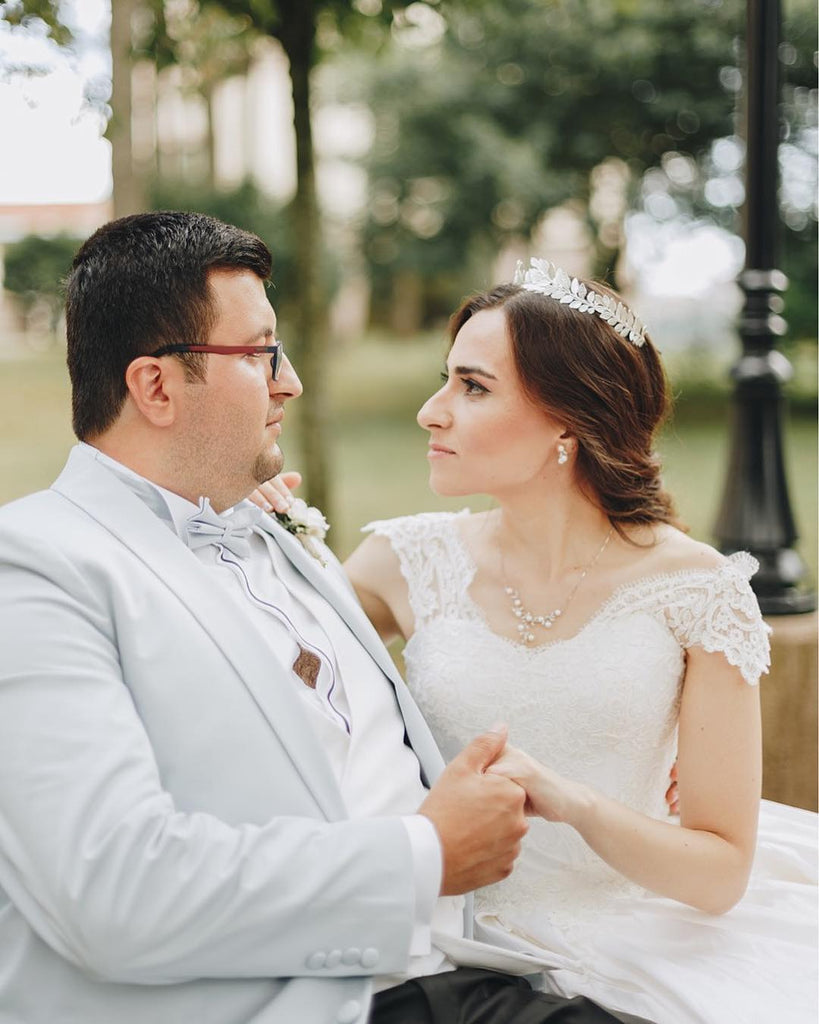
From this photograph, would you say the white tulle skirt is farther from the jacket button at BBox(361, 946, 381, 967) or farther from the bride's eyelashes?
the bride's eyelashes

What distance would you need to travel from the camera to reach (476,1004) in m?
2.19

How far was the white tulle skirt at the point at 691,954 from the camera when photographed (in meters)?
2.39

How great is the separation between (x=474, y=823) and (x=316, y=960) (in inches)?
13.8

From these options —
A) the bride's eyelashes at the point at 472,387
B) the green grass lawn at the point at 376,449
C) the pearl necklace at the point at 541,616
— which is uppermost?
the bride's eyelashes at the point at 472,387

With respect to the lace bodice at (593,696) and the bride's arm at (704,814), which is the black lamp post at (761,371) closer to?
the lace bodice at (593,696)

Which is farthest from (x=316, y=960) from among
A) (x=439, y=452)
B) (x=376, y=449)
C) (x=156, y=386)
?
(x=376, y=449)

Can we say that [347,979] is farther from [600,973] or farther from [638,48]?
[638,48]

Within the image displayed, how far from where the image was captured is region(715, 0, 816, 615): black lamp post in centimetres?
455

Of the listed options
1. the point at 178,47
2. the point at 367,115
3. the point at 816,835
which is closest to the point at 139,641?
the point at 816,835

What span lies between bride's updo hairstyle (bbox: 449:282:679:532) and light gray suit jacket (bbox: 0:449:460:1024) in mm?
1104

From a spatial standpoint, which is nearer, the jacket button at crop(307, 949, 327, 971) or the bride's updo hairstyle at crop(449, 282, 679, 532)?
the jacket button at crop(307, 949, 327, 971)

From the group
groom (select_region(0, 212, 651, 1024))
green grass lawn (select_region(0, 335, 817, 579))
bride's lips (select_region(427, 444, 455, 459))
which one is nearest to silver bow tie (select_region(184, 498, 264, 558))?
groom (select_region(0, 212, 651, 1024))

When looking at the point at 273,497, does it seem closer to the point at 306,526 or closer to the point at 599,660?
the point at 306,526

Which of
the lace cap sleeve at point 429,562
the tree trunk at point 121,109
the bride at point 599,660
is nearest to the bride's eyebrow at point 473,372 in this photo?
the bride at point 599,660
